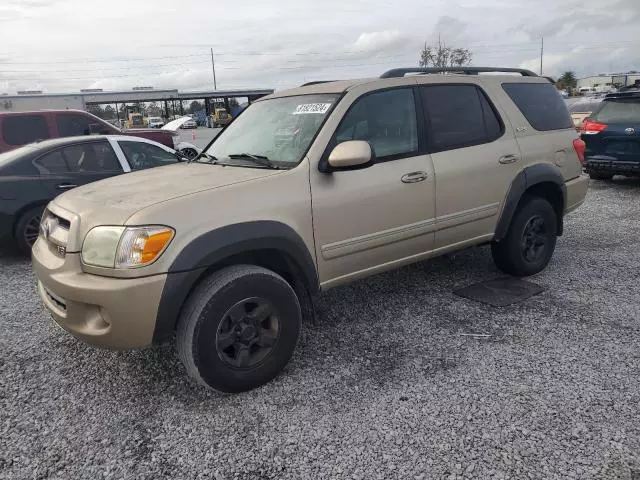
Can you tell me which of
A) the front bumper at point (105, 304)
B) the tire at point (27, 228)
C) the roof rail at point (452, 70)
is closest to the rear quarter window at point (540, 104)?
the roof rail at point (452, 70)

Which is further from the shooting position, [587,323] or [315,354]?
[587,323]

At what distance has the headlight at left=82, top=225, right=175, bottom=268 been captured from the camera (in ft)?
8.57

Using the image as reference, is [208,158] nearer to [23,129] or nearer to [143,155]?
[143,155]

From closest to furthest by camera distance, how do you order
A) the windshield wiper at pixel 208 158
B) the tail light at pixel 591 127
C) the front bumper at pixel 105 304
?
the front bumper at pixel 105 304 < the windshield wiper at pixel 208 158 < the tail light at pixel 591 127

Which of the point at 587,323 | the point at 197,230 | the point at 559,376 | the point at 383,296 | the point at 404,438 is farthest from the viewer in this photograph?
the point at 383,296

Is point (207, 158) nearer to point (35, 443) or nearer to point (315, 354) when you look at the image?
point (315, 354)

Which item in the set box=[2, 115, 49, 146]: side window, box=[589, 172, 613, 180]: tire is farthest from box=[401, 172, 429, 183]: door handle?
box=[589, 172, 613, 180]: tire

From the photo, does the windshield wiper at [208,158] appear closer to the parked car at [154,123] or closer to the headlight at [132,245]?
the headlight at [132,245]

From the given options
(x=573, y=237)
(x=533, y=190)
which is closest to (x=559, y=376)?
(x=533, y=190)

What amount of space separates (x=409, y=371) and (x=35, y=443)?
6.93 feet

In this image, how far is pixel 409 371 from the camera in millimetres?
3189

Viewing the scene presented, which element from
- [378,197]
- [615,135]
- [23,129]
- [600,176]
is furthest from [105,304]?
[600,176]

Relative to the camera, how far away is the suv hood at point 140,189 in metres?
2.80

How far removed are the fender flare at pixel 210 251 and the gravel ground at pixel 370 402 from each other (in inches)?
24.2
